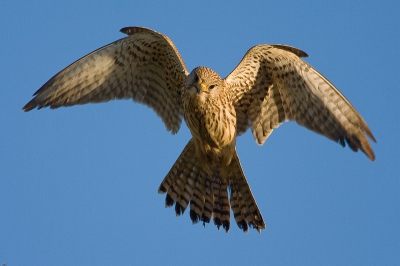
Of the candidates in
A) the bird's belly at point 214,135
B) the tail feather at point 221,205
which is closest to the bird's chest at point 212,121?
the bird's belly at point 214,135

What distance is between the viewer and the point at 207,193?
9648 mm

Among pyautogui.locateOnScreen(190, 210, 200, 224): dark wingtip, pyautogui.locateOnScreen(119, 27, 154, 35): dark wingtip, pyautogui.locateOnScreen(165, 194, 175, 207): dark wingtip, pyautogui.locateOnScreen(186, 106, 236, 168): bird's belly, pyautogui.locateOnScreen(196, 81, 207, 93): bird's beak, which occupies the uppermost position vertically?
pyautogui.locateOnScreen(119, 27, 154, 35): dark wingtip

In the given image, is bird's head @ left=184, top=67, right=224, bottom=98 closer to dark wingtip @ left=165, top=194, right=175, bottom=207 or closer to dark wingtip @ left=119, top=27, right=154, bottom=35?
dark wingtip @ left=119, top=27, right=154, bottom=35

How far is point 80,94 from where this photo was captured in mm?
9289

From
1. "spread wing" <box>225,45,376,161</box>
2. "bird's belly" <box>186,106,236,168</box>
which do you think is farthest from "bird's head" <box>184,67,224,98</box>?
"spread wing" <box>225,45,376,161</box>

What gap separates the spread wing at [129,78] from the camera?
9188mm

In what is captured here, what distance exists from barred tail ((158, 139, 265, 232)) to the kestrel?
1cm

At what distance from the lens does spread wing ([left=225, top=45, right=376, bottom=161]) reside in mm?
8648

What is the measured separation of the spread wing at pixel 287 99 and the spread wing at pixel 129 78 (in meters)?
0.83

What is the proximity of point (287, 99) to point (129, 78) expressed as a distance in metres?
2.08

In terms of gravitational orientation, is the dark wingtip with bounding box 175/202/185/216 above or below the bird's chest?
below

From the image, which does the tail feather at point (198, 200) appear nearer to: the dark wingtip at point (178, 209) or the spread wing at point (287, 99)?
the dark wingtip at point (178, 209)

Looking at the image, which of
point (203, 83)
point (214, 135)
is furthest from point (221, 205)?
point (203, 83)

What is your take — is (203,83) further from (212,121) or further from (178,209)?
(178,209)
